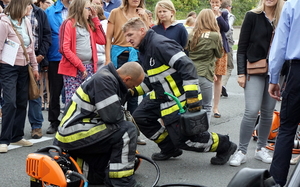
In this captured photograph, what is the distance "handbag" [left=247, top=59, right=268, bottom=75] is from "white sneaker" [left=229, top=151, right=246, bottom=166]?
0.92 m

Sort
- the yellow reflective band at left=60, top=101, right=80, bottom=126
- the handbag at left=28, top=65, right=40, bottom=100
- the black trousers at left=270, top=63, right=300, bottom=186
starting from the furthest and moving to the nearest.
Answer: the handbag at left=28, top=65, right=40, bottom=100, the yellow reflective band at left=60, top=101, right=80, bottom=126, the black trousers at left=270, top=63, right=300, bottom=186

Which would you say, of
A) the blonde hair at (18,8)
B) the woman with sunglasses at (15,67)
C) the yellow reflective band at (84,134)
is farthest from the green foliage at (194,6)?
the yellow reflective band at (84,134)

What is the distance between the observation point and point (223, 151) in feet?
18.9

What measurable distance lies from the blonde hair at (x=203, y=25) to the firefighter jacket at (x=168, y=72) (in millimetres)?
1831

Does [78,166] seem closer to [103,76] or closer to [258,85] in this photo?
[103,76]

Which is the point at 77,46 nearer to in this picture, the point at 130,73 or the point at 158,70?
the point at 158,70

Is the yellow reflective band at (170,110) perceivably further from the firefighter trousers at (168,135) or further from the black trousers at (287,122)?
the black trousers at (287,122)

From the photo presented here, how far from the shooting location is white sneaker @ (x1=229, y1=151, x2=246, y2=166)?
18.9 feet

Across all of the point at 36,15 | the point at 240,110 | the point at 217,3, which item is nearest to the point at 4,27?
the point at 36,15

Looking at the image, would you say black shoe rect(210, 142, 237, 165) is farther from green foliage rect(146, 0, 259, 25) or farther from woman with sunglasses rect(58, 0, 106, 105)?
green foliage rect(146, 0, 259, 25)

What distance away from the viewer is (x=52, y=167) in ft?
14.4

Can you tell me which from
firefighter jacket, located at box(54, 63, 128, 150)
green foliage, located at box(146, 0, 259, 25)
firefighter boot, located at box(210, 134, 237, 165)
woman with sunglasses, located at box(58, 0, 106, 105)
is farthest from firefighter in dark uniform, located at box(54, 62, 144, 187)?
green foliage, located at box(146, 0, 259, 25)

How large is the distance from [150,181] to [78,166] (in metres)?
0.91

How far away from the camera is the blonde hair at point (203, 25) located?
7297mm
